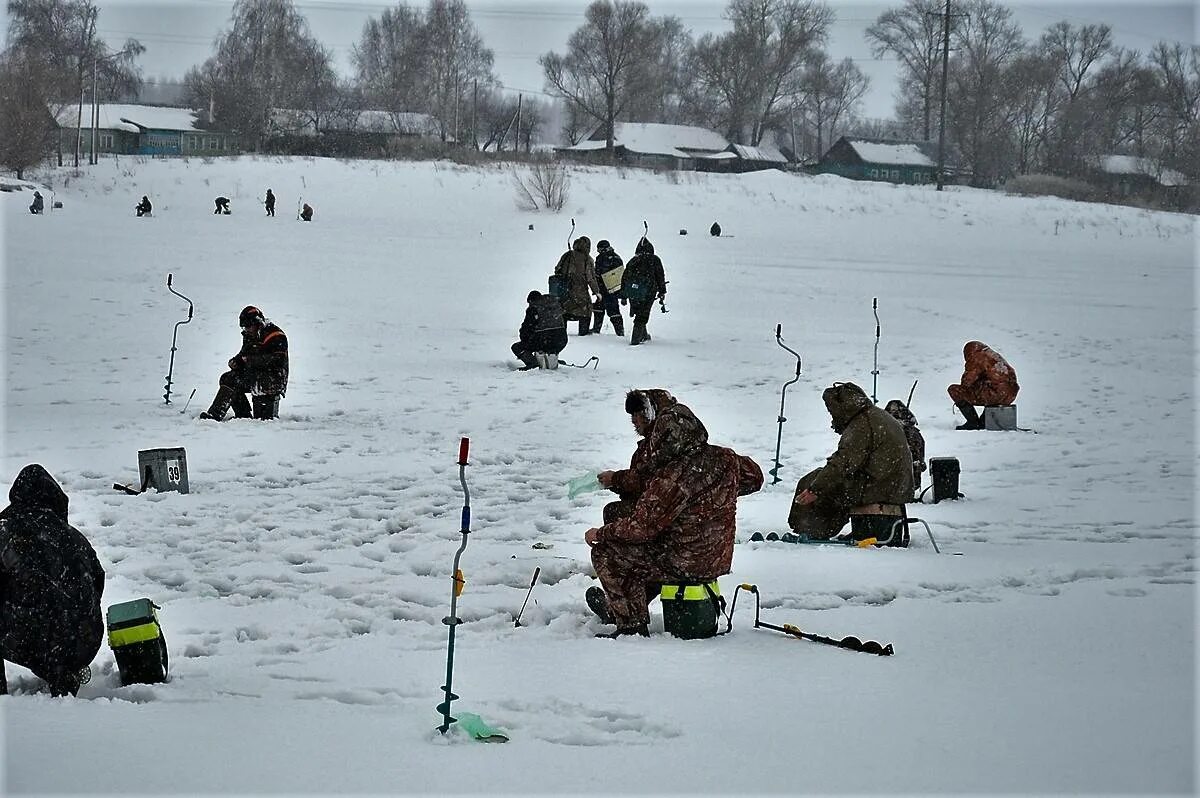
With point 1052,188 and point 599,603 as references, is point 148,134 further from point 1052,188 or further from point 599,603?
point 599,603

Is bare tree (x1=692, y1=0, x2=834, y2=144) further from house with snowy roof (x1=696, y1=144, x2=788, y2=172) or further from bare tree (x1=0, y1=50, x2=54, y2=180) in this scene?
bare tree (x1=0, y1=50, x2=54, y2=180)

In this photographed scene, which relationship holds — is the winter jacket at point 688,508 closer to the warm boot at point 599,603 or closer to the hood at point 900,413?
the warm boot at point 599,603

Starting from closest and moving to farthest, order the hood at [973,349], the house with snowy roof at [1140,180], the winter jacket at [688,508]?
1. the winter jacket at [688,508]
2. the hood at [973,349]
3. the house with snowy roof at [1140,180]

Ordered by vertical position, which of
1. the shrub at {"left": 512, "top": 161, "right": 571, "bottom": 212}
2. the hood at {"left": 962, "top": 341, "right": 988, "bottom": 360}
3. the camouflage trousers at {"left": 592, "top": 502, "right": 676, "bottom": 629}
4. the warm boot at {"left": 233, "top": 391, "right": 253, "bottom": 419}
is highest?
the shrub at {"left": 512, "top": 161, "right": 571, "bottom": 212}

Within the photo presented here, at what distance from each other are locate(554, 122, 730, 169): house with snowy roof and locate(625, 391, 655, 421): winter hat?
6509 cm

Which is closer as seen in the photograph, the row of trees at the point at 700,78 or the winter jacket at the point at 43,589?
the winter jacket at the point at 43,589

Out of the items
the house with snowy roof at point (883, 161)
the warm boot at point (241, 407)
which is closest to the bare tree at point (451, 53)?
the house with snowy roof at point (883, 161)

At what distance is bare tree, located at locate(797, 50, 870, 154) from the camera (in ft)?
265

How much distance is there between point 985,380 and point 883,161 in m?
58.4

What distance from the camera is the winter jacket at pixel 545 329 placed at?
49.0ft

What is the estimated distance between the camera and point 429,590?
704 centimetres

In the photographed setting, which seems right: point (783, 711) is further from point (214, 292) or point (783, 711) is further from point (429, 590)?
point (214, 292)

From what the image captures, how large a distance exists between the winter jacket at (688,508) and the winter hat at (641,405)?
0.11m

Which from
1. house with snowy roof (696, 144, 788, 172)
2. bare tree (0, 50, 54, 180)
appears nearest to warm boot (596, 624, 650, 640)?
bare tree (0, 50, 54, 180)
